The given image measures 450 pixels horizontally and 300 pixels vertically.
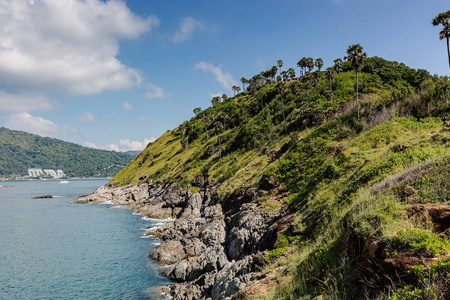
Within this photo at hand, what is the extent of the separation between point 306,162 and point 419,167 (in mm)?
24108

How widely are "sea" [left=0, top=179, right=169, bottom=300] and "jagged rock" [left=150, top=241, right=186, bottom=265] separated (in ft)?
4.01

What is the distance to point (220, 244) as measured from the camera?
33094mm

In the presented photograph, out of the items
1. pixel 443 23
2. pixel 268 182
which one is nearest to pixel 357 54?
pixel 443 23

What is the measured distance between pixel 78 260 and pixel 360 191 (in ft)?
126

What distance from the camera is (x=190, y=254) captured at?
110 ft

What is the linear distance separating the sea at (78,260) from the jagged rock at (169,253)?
4.01 feet

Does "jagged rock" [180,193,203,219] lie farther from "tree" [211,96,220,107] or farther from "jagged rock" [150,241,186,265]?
"tree" [211,96,220,107]

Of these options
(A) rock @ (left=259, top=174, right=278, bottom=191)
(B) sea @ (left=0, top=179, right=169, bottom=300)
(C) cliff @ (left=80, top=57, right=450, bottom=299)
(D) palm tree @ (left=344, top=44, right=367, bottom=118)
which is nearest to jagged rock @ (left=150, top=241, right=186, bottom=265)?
(C) cliff @ (left=80, top=57, right=450, bottom=299)

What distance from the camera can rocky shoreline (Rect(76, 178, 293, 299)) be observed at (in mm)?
20734

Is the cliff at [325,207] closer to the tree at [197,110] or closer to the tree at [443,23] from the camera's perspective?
the tree at [443,23]

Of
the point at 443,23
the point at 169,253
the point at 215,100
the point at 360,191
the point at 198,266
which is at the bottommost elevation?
the point at 169,253

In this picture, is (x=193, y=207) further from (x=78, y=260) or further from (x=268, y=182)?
(x=78, y=260)

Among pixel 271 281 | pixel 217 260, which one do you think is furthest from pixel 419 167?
pixel 217 260

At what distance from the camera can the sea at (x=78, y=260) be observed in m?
26.8
